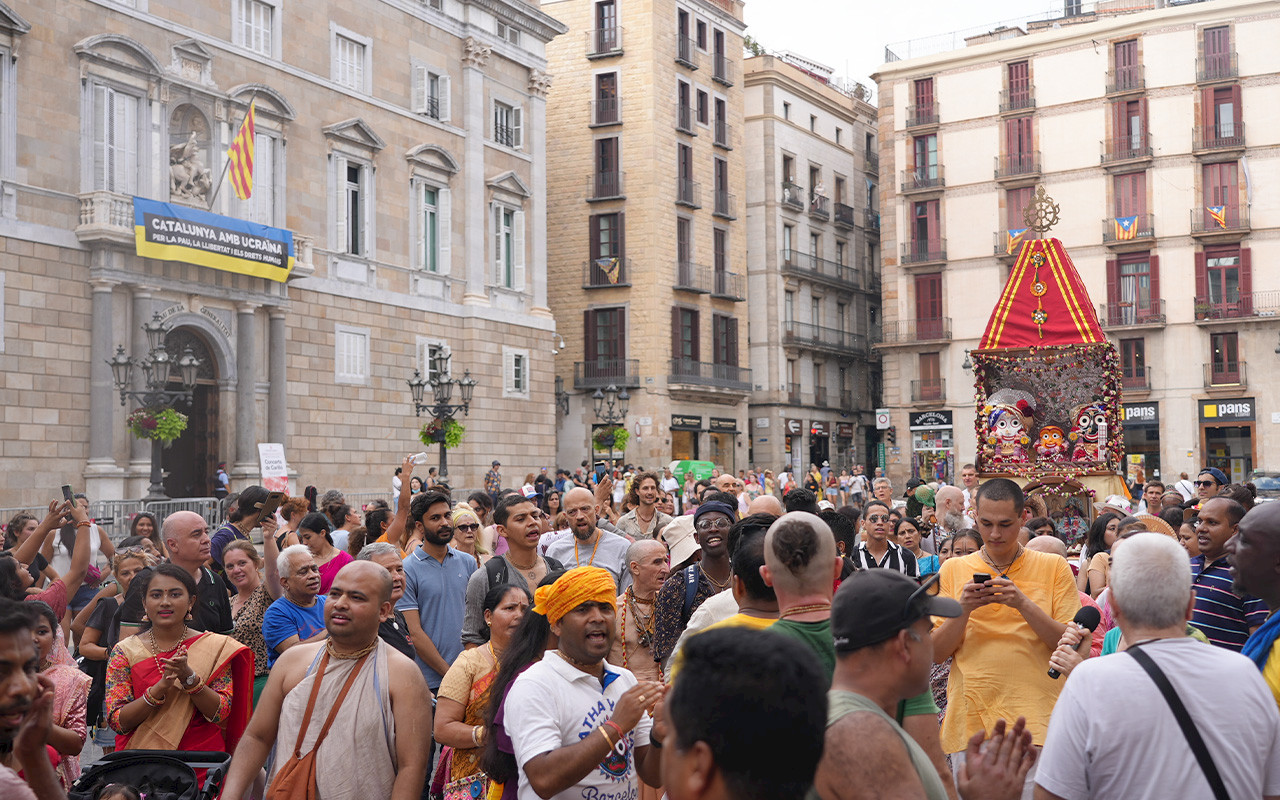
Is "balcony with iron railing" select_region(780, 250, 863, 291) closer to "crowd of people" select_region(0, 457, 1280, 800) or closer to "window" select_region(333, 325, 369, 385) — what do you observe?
"window" select_region(333, 325, 369, 385)

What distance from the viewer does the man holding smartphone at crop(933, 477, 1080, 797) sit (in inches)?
201

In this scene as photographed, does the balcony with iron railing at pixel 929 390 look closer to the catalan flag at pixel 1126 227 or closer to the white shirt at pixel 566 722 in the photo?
the catalan flag at pixel 1126 227

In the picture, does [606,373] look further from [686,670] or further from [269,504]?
[686,670]

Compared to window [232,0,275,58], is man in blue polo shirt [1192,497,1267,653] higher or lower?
lower

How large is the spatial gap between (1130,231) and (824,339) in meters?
11.8

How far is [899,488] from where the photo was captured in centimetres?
4388

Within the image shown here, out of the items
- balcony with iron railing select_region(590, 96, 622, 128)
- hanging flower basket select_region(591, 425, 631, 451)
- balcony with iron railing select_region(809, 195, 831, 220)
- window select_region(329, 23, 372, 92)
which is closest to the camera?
window select_region(329, 23, 372, 92)

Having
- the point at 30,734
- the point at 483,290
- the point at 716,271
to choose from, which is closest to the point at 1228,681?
the point at 30,734

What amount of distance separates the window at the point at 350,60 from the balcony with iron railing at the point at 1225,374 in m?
28.9

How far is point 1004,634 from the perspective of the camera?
525 centimetres

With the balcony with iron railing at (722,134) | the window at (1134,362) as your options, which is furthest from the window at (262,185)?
the window at (1134,362)

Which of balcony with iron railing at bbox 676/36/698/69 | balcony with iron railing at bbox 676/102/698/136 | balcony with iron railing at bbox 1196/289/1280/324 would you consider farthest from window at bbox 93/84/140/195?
balcony with iron railing at bbox 1196/289/1280/324

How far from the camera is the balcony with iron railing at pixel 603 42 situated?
37781 millimetres

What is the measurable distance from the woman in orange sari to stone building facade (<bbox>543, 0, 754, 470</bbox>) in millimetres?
31902
